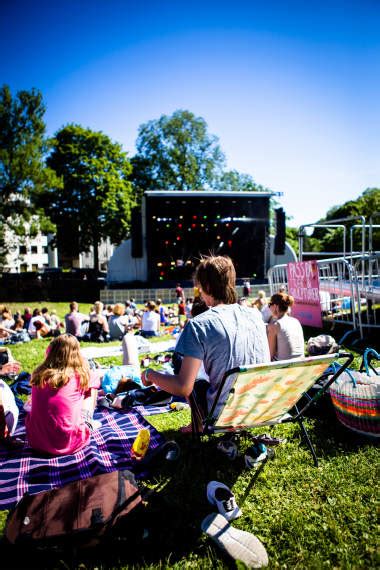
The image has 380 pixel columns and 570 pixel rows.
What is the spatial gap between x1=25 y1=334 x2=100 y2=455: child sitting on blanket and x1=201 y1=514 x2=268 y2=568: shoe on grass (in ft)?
4.96

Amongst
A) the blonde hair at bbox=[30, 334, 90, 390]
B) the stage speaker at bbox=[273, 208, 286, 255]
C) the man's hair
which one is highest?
the stage speaker at bbox=[273, 208, 286, 255]

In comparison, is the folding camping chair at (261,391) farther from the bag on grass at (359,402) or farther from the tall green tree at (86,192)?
the tall green tree at (86,192)

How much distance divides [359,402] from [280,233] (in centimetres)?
1720

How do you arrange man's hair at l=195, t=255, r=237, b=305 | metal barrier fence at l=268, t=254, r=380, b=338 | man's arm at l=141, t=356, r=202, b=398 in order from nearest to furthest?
man's arm at l=141, t=356, r=202, b=398 → man's hair at l=195, t=255, r=237, b=305 → metal barrier fence at l=268, t=254, r=380, b=338

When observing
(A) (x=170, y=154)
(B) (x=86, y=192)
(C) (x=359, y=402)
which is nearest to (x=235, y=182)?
(A) (x=170, y=154)

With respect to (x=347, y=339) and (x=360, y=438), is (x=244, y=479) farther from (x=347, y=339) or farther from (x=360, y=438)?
(x=347, y=339)

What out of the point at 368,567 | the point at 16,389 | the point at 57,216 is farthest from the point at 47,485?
the point at 57,216

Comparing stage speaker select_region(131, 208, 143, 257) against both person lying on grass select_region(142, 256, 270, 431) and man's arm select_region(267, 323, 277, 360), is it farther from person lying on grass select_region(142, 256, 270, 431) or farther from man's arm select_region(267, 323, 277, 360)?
person lying on grass select_region(142, 256, 270, 431)

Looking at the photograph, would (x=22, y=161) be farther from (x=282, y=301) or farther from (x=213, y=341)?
(x=213, y=341)

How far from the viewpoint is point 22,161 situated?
23.6m

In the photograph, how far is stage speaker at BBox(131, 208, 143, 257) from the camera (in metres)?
18.5

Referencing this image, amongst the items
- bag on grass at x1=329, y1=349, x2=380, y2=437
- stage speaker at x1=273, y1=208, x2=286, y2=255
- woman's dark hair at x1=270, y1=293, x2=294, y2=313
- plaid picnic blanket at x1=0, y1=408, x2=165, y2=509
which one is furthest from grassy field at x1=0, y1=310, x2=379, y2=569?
stage speaker at x1=273, y1=208, x2=286, y2=255

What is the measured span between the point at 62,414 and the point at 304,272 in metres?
6.36

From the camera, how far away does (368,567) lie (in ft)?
5.98
